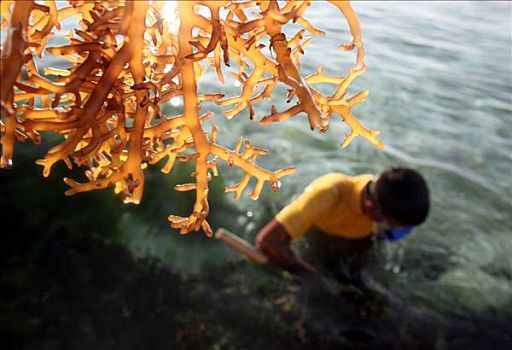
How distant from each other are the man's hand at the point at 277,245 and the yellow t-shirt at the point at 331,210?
0.07m

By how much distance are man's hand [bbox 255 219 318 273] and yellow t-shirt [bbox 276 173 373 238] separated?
0.07 m

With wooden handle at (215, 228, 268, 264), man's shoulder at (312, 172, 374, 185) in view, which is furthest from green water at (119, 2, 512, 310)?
man's shoulder at (312, 172, 374, 185)

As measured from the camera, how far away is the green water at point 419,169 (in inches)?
156

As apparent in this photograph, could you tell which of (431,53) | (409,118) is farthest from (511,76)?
(409,118)

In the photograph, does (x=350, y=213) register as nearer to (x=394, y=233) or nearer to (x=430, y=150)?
(x=394, y=233)

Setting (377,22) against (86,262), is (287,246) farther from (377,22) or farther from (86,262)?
(377,22)

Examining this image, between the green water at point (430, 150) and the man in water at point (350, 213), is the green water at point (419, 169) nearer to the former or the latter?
the green water at point (430, 150)

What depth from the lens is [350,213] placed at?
Answer: 3834 millimetres

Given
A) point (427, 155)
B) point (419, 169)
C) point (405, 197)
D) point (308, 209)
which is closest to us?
point (405, 197)

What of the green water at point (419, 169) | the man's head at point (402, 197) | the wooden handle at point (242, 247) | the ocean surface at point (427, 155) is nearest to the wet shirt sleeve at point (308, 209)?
the wooden handle at point (242, 247)

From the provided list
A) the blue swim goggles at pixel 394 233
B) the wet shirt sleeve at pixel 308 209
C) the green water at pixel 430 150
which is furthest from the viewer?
the green water at pixel 430 150

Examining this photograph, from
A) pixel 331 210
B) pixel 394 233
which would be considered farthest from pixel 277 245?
pixel 394 233

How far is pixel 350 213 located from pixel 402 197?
765mm

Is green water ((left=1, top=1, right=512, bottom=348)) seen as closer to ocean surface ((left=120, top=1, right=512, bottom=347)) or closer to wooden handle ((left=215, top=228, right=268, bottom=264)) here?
ocean surface ((left=120, top=1, right=512, bottom=347))
